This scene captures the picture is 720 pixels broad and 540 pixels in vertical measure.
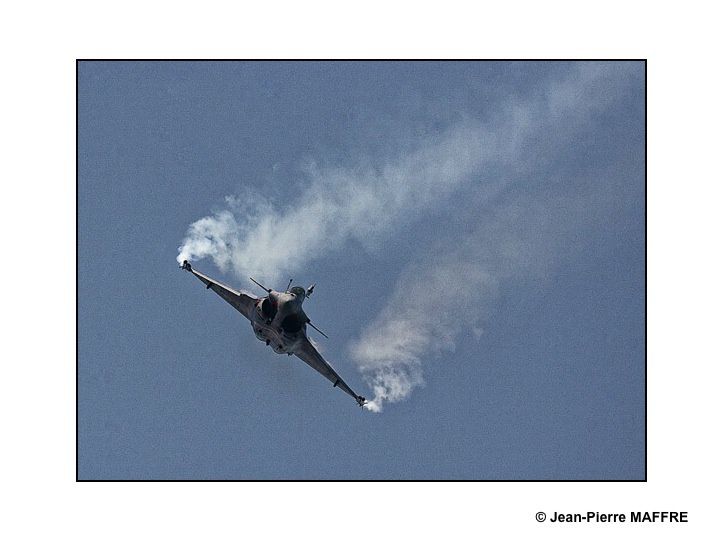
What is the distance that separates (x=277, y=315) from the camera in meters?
81.5

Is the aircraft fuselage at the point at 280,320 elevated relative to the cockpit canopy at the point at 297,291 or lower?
lower

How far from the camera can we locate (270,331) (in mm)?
83125

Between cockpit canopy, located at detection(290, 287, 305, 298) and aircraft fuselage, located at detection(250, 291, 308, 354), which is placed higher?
cockpit canopy, located at detection(290, 287, 305, 298)

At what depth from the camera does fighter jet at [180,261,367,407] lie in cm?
8119

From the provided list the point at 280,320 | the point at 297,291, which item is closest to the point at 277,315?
the point at 280,320

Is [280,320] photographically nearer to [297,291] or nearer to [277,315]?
[277,315]

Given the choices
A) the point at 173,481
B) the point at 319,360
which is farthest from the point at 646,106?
the point at 173,481

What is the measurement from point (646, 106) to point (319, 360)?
40295 millimetres

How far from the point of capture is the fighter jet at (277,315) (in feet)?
266

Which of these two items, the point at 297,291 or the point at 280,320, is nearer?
the point at 297,291
